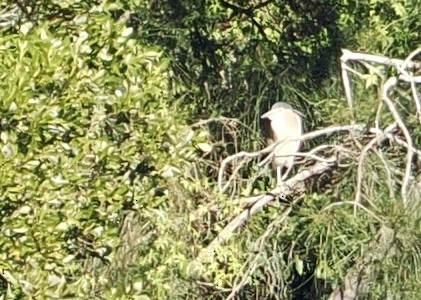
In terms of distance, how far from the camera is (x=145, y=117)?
11.2 ft

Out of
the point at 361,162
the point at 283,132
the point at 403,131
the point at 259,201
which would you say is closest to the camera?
the point at 361,162

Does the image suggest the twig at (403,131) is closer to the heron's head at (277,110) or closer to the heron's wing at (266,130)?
the heron's head at (277,110)

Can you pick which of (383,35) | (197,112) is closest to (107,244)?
(197,112)

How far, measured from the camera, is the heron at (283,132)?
210 inches

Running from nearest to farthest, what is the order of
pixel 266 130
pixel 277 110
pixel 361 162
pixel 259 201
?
pixel 361 162 < pixel 259 201 < pixel 277 110 < pixel 266 130

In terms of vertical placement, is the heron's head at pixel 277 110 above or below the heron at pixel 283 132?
above

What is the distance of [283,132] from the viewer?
5.72 meters

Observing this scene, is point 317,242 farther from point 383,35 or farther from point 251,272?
point 383,35

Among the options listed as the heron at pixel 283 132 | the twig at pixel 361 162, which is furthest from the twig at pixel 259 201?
the twig at pixel 361 162

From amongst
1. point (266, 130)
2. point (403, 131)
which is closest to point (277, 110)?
point (266, 130)

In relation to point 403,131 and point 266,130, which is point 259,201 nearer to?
point 403,131

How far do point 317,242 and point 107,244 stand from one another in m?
1.83

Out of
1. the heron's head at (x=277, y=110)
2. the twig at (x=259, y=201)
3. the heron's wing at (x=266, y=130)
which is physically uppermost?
the heron's head at (x=277, y=110)

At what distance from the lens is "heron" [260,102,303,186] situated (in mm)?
5332
